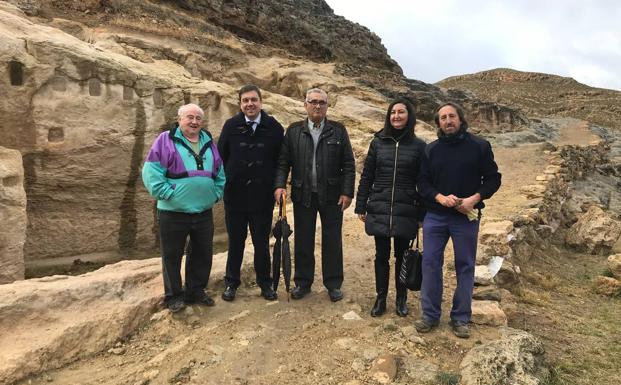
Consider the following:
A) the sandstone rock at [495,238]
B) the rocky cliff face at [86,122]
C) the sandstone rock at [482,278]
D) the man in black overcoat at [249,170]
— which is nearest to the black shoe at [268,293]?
the man in black overcoat at [249,170]

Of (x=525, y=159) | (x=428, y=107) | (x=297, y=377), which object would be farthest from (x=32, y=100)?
(x=428, y=107)

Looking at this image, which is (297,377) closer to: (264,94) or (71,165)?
(71,165)

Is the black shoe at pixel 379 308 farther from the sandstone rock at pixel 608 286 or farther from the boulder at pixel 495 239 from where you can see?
the sandstone rock at pixel 608 286

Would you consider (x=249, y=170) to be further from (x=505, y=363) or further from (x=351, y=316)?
(x=505, y=363)

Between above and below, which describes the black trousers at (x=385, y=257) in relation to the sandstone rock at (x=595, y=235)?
above

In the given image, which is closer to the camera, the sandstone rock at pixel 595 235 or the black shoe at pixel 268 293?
the black shoe at pixel 268 293

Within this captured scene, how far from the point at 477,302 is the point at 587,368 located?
1107 mm

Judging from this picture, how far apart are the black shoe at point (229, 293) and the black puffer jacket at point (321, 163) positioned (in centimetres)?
117

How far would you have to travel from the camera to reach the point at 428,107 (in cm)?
2044

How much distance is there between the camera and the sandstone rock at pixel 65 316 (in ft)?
12.1

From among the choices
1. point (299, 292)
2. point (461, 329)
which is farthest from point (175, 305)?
point (461, 329)

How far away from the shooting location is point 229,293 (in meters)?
4.91

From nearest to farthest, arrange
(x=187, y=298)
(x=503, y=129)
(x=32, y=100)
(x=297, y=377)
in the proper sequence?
(x=297, y=377) < (x=187, y=298) < (x=32, y=100) < (x=503, y=129)

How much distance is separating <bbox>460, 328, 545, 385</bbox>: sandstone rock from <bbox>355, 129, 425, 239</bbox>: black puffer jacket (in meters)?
1.17
